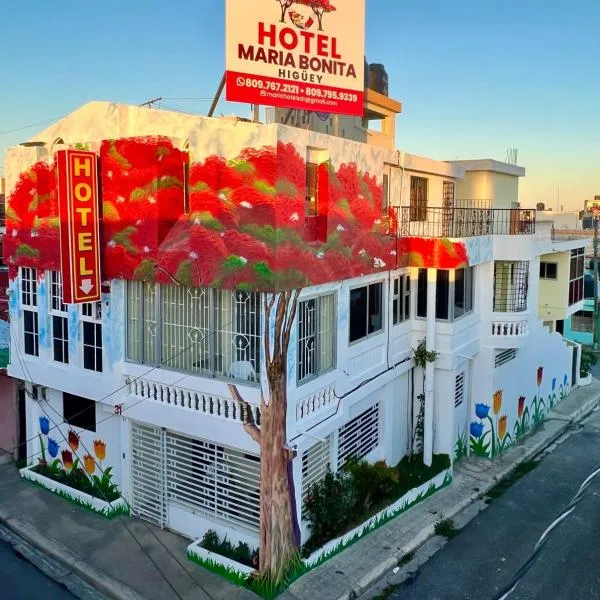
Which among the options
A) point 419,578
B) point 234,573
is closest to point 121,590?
point 234,573

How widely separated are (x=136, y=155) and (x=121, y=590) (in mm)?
8500

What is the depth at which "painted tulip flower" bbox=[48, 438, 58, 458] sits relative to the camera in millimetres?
15820

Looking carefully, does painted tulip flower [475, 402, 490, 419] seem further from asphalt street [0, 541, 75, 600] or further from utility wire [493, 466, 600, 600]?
asphalt street [0, 541, 75, 600]

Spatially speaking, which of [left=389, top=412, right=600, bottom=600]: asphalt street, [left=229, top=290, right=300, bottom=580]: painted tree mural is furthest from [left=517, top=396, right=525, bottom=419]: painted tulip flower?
[left=229, top=290, right=300, bottom=580]: painted tree mural

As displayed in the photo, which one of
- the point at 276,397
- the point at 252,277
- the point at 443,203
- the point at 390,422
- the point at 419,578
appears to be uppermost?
the point at 443,203

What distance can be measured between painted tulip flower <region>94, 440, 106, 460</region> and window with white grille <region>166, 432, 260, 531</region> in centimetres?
214

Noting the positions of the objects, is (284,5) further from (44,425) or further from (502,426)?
(502,426)

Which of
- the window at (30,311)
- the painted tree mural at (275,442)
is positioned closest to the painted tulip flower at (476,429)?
the painted tree mural at (275,442)

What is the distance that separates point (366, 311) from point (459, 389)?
5.22 meters

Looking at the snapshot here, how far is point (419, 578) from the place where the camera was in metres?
12.4

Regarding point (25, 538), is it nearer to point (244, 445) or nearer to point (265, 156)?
point (244, 445)

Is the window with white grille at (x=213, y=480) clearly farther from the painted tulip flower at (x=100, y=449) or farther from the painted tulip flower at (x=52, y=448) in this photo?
the painted tulip flower at (x=52, y=448)

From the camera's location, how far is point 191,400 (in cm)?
1238

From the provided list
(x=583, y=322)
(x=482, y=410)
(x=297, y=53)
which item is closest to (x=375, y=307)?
(x=482, y=410)
